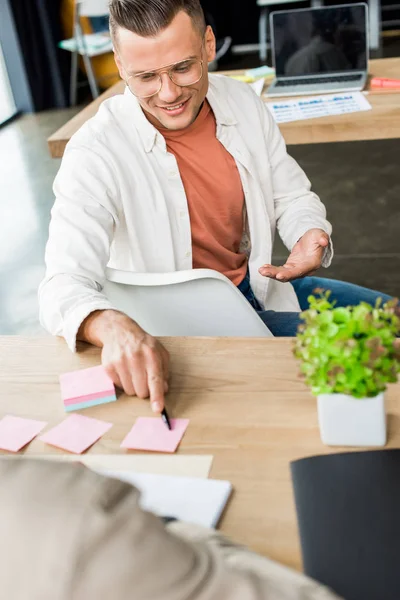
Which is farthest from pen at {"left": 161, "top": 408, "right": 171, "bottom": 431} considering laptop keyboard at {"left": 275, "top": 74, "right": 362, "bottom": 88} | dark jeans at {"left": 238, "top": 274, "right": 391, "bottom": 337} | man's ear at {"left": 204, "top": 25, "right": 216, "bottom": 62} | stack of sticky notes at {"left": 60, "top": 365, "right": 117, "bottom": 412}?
laptop keyboard at {"left": 275, "top": 74, "right": 362, "bottom": 88}

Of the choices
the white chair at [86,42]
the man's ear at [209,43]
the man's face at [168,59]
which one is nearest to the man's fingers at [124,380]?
the man's face at [168,59]

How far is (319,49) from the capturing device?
10.1 ft

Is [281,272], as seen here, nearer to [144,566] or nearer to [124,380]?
[124,380]

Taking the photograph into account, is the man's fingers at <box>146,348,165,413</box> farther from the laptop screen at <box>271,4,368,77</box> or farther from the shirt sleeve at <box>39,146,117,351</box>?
the laptop screen at <box>271,4,368,77</box>

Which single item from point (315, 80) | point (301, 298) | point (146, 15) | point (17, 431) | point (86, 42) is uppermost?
point (146, 15)

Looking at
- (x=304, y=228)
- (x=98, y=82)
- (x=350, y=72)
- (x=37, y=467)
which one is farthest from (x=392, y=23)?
(x=37, y=467)

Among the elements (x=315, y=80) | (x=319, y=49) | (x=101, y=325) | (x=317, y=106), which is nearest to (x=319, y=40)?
(x=319, y=49)

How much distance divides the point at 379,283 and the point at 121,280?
1.95 metres

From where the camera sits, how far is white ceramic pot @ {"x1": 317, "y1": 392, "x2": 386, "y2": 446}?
3.23 feet

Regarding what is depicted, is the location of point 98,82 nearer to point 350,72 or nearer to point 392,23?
point 392,23

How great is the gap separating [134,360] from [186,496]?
303mm

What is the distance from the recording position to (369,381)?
0.96 meters

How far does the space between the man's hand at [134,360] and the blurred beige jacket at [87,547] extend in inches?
24.4

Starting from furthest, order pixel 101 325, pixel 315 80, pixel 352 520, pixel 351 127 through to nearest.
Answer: pixel 315 80
pixel 351 127
pixel 101 325
pixel 352 520
